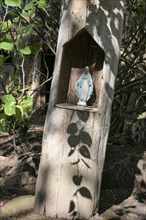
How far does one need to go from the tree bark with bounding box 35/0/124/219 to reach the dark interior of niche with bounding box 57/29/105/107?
0.23 meters

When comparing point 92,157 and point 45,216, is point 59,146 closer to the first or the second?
point 92,157

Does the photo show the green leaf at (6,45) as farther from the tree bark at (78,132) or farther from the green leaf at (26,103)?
the tree bark at (78,132)

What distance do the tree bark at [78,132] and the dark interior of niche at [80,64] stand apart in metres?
0.23

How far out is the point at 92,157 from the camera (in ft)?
11.9

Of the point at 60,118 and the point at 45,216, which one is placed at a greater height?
the point at 60,118

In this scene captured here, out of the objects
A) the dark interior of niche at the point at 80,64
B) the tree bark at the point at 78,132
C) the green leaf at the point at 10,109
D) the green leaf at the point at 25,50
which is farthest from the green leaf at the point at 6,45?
the dark interior of niche at the point at 80,64

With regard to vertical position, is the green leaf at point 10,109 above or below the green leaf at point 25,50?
below

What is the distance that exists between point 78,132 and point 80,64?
0.88m

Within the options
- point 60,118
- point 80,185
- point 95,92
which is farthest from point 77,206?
point 95,92

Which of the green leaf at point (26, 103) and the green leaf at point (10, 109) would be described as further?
the green leaf at point (26, 103)

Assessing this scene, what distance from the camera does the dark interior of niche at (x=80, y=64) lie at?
3.96 meters

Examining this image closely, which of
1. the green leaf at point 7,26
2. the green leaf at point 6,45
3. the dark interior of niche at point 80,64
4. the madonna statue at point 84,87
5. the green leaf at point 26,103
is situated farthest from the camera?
the dark interior of niche at point 80,64

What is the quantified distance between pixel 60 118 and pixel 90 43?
94 cm

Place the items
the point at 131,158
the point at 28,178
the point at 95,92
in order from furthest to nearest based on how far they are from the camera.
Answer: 1. the point at 131,158
2. the point at 28,178
3. the point at 95,92
